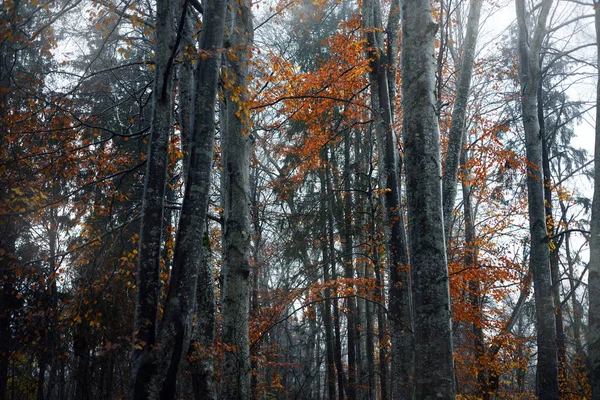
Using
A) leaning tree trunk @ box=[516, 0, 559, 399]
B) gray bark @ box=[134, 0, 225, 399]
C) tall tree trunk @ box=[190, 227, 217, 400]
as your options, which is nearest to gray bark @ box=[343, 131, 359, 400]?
leaning tree trunk @ box=[516, 0, 559, 399]

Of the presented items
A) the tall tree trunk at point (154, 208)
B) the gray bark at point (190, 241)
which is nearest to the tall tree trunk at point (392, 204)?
the gray bark at point (190, 241)

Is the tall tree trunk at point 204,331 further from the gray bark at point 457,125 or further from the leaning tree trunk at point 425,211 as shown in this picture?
the gray bark at point 457,125

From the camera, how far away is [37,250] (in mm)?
15273

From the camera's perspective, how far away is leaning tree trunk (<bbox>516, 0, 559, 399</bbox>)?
29.2 ft

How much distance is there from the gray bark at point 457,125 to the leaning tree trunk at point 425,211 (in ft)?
16.4

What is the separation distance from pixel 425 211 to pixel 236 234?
9.58ft

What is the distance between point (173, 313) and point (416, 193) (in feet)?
7.84

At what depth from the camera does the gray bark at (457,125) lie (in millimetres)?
8945

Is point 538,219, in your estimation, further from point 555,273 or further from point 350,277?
point 350,277

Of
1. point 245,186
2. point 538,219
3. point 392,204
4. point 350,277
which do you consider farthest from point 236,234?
point 350,277

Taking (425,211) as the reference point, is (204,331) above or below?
A: below

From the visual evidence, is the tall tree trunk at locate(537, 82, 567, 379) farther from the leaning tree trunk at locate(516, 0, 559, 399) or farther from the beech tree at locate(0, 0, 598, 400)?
the leaning tree trunk at locate(516, 0, 559, 399)

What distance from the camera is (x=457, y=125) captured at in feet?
30.3

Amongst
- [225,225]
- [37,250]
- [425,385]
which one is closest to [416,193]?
[425,385]
